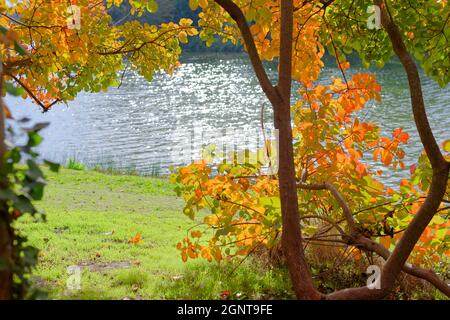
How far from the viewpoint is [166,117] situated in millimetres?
29531

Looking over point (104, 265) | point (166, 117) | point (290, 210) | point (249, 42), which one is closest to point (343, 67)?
point (249, 42)

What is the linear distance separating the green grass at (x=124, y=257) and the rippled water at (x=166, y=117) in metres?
7.87

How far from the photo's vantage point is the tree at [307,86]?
3.27 metres

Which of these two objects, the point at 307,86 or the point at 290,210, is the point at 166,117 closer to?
the point at 307,86

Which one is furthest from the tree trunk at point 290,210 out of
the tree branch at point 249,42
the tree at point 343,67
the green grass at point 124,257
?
the green grass at point 124,257

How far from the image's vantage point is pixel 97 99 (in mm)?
37562

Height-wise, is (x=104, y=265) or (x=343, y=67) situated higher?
(x=343, y=67)

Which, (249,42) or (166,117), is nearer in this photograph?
(249,42)

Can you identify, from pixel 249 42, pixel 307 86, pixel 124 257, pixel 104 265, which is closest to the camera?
pixel 249 42

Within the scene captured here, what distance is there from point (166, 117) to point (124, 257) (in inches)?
939

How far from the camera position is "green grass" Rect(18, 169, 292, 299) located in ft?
15.0
